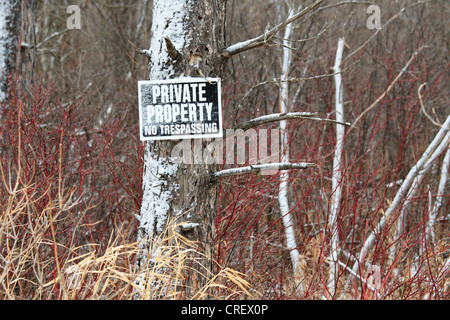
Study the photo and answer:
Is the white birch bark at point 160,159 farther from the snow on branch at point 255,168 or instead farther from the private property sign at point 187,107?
the snow on branch at point 255,168

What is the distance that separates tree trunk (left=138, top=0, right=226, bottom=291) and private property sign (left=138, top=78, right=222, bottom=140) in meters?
0.06

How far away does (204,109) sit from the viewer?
104 inches

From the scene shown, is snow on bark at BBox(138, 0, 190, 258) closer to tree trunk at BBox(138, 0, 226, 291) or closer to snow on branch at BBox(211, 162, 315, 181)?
tree trunk at BBox(138, 0, 226, 291)

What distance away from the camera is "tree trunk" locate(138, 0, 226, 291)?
8.74ft

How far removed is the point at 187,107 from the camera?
8.64 ft

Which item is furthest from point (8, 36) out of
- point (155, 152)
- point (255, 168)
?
point (255, 168)

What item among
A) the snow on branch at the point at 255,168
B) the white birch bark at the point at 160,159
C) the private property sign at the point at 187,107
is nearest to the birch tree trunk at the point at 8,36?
the white birch bark at the point at 160,159

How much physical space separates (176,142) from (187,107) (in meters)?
0.21

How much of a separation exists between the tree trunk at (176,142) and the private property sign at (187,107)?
6cm

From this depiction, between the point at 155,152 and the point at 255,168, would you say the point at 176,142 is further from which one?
the point at 255,168

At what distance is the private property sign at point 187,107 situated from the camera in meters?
2.62
